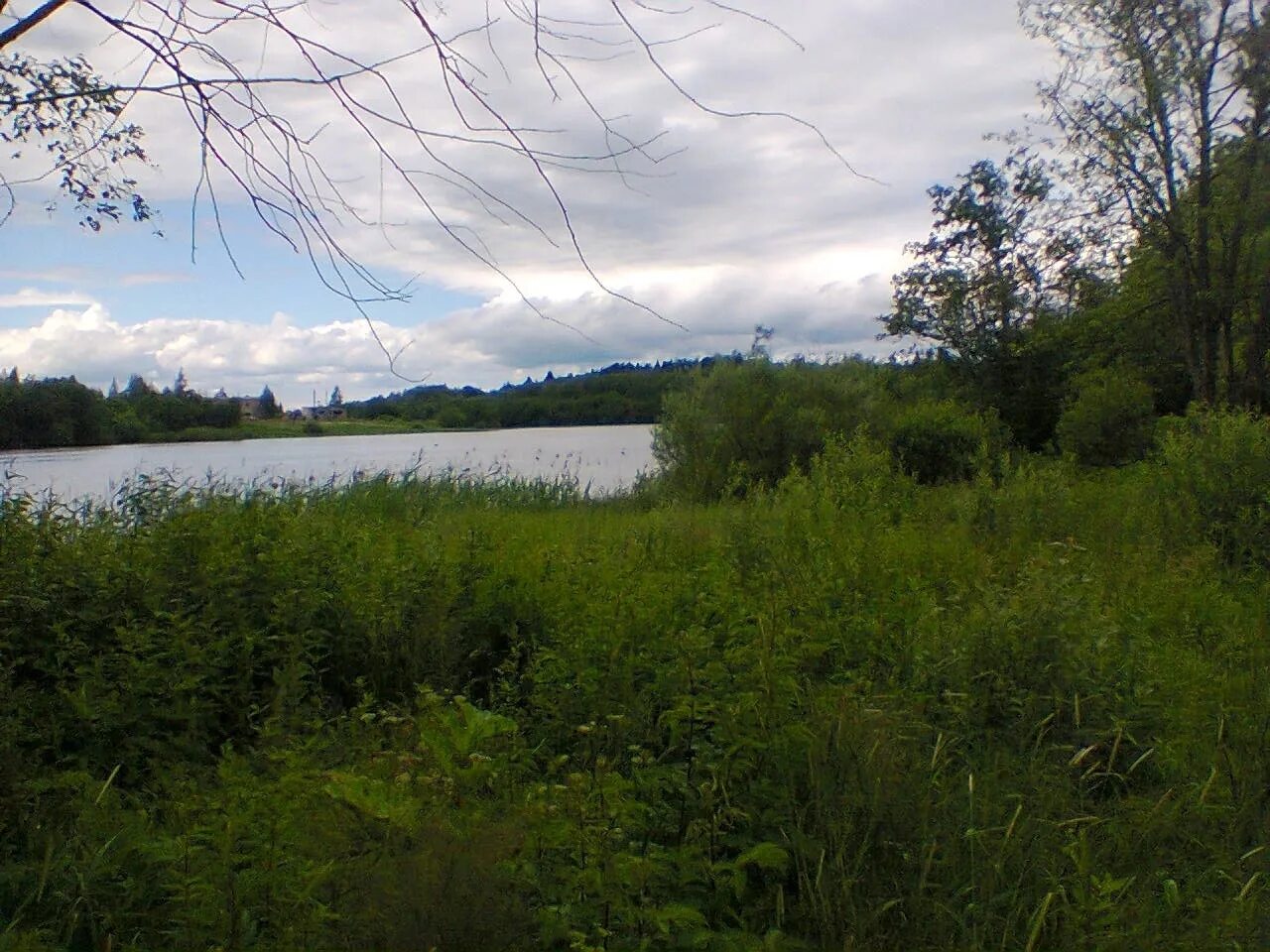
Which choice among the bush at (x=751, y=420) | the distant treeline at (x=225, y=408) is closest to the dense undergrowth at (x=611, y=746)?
the distant treeline at (x=225, y=408)

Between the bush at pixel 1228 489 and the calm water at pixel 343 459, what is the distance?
10693mm

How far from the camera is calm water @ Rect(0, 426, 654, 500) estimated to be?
11344 mm

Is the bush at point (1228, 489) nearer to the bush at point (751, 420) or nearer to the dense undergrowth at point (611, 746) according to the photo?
the dense undergrowth at point (611, 746)

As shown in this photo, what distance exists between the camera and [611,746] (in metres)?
4.53

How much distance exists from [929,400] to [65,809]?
2237 centimetres

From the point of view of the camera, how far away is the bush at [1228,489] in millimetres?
9617

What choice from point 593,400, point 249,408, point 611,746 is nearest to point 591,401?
point 593,400

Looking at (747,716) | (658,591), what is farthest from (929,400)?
(747,716)

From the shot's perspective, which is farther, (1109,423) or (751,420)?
(1109,423)

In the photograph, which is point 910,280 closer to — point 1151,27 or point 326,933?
point 1151,27

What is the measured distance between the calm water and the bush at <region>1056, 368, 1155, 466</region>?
9608mm

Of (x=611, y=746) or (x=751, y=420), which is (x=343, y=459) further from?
(x=611, y=746)

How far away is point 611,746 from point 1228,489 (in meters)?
8.65

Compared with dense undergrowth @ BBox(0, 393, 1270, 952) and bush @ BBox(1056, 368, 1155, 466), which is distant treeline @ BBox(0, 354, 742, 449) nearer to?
dense undergrowth @ BBox(0, 393, 1270, 952)
